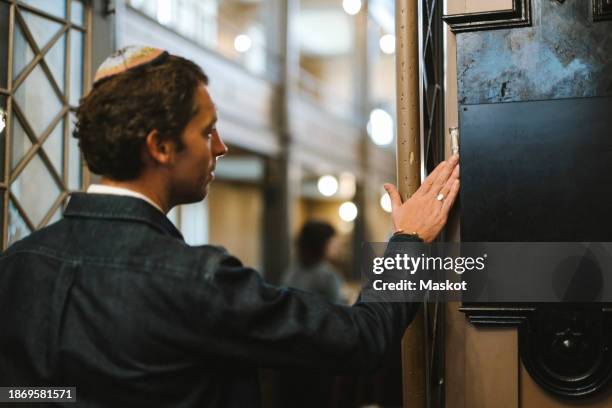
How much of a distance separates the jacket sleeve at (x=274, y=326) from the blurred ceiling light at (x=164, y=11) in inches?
324

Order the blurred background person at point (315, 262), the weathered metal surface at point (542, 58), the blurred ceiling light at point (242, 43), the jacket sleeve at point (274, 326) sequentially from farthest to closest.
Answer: the blurred ceiling light at point (242, 43), the blurred background person at point (315, 262), the weathered metal surface at point (542, 58), the jacket sleeve at point (274, 326)

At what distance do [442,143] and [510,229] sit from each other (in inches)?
14.5

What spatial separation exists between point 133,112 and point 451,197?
939 mm

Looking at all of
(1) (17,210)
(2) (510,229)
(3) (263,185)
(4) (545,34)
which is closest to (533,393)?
(2) (510,229)

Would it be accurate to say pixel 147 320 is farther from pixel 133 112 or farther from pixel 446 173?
pixel 446 173

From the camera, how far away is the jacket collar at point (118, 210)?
1.49m

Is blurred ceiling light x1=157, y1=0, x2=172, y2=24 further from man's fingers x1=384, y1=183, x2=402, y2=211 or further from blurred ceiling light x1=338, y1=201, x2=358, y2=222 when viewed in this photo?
man's fingers x1=384, y1=183, x2=402, y2=211

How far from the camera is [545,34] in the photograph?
198 centimetres

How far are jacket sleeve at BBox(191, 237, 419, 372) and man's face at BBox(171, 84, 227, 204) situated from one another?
23 cm

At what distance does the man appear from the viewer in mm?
1405

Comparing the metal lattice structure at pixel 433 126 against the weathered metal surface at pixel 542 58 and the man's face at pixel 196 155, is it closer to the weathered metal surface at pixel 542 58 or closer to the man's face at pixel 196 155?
the weathered metal surface at pixel 542 58

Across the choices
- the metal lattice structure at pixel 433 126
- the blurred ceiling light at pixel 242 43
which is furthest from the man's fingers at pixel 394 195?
the blurred ceiling light at pixel 242 43

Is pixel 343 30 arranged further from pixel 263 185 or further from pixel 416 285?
pixel 416 285

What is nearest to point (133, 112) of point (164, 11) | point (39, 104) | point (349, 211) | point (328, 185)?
point (39, 104)
